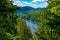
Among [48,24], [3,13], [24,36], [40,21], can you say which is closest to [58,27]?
[48,24]

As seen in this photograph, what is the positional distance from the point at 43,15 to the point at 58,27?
127 cm

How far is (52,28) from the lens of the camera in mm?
11203

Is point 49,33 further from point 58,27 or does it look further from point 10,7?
point 10,7

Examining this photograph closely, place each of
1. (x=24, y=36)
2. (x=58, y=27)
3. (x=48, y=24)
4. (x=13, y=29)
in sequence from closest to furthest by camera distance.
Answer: (x=58, y=27)
(x=48, y=24)
(x=13, y=29)
(x=24, y=36)

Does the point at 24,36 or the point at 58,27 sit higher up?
the point at 58,27

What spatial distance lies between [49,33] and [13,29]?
169 inches

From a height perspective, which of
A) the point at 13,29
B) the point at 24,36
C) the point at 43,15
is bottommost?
the point at 24,36

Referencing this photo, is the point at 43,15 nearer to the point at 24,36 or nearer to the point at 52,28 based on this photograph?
the point at 52,28

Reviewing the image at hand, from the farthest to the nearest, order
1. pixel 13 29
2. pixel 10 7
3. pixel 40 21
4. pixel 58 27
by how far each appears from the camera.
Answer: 1. pixel 13 29
2. pixel 10 7
3. pixel 40 21
4. pixel 58 27

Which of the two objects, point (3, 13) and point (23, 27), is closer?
point (3, 13)

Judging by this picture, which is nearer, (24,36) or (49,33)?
(49,33)

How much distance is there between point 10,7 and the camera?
13539 millimetres

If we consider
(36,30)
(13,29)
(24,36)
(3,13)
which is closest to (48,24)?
(36,30)

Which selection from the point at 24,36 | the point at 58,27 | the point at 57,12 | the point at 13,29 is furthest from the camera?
the point at 24,36
